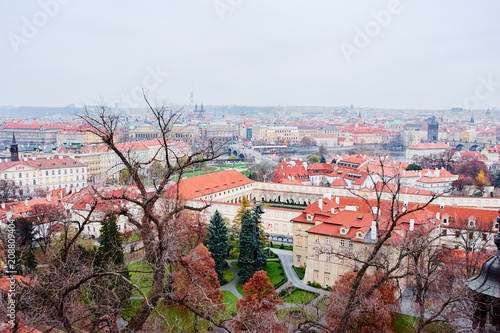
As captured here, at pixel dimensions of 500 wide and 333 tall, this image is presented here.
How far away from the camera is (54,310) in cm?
606

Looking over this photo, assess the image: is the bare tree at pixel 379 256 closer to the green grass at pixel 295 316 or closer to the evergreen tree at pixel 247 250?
the green grass at pixel 295 316

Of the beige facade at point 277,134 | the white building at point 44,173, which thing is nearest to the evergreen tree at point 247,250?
the white building at point 44,173

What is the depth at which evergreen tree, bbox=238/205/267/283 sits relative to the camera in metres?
21.5

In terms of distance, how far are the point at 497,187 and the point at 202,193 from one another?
33303 mm

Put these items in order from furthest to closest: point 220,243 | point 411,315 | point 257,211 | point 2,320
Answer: point 257,211 → point 220,243 → point 411,315 → point 2,320

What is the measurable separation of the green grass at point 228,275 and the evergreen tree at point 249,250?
2.84 feet

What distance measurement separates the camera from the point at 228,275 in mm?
22797

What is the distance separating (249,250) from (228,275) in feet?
7.76

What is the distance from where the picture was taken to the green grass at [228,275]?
22.2 m

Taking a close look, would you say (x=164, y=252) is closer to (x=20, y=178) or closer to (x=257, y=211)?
(x=257, y=211)

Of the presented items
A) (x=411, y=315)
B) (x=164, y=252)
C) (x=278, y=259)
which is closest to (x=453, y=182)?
(x=278, y=259)

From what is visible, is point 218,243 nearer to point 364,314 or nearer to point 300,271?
point 300,271

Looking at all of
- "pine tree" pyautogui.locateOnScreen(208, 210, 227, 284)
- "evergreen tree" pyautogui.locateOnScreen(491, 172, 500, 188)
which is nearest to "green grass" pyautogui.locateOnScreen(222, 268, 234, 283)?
"pine tree" pyautogui.locateOnScreen(208, 210, 227, 284)

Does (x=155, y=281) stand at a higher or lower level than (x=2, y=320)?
higher
